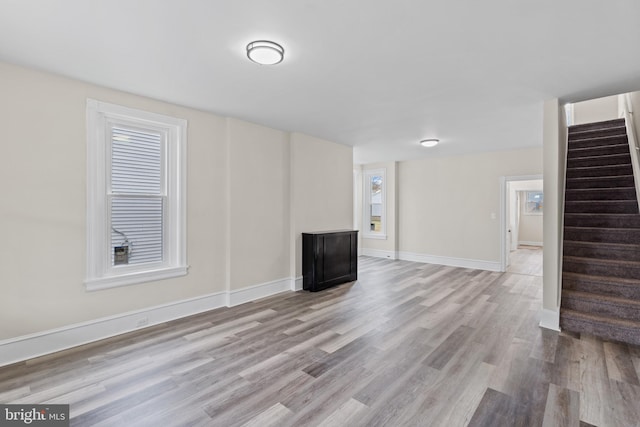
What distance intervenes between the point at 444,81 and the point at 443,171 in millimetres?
4716

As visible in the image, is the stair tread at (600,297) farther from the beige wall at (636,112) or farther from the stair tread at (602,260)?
the beige wall at (636,112)

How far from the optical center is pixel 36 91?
2.82 metres

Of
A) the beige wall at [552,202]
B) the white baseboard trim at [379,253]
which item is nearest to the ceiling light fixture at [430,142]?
the beige wall at [552,202]

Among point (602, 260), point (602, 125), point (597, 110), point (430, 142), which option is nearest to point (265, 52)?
point (430, 142)

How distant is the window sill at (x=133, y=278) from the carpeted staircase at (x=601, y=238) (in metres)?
4.70

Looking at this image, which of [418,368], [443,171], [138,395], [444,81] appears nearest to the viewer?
[138,395]

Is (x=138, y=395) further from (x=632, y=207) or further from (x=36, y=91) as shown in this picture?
(x=632, y=207)

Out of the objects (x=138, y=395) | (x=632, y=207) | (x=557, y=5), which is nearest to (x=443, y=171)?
(x=632, y=207)

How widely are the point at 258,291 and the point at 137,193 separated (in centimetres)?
221

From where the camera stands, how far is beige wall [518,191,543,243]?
11.1 metres

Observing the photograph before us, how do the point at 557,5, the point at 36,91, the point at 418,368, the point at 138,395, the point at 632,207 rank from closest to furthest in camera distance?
the point at 557,5, the point at 138,395, the point at 418,368, the point at 36,91, the point at 632,207

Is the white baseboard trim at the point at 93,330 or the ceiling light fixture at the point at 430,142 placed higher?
the ceiling light fixture at the point at 430,142

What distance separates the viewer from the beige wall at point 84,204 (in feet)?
8.94

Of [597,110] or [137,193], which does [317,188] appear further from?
[597,110]
